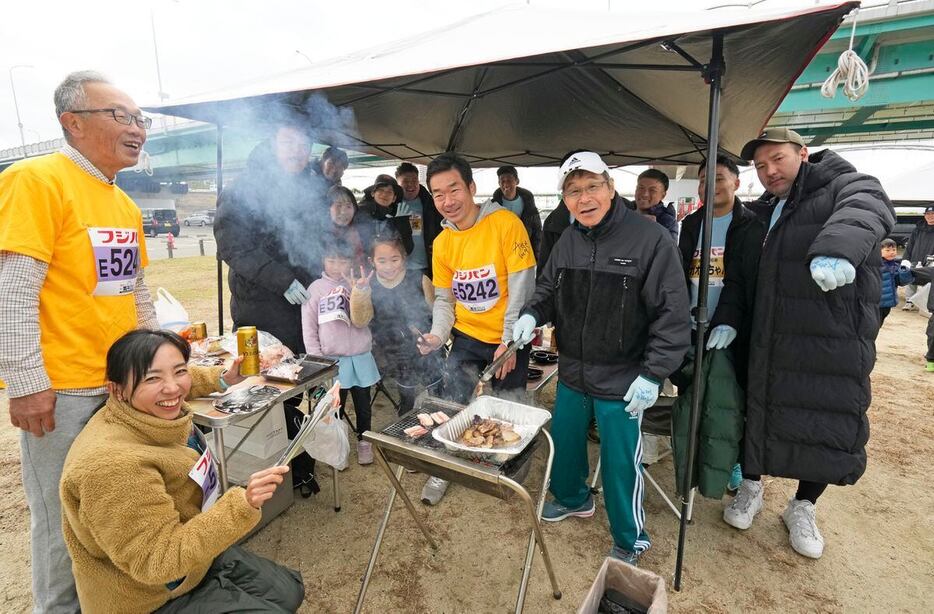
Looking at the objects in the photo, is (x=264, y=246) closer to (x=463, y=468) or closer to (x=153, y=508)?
(x=153, y=508)

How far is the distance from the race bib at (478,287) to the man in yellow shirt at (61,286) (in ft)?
6.52

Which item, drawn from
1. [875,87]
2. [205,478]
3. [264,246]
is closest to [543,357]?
[264,246]

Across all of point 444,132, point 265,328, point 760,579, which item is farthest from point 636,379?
point 444,132

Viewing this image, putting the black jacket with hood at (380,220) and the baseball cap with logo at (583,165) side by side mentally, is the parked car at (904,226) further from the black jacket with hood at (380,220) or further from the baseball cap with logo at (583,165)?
the baseball cap with logo at (583,165)

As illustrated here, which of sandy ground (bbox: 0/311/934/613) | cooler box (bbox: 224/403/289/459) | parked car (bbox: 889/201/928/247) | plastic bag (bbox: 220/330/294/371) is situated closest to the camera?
sandy ground (bbox: 0/311/934/613)

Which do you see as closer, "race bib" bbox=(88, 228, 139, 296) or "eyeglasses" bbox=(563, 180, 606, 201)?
"race bib" bbox=(88, 228, 139, 296)

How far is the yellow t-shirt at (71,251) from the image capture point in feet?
5.85

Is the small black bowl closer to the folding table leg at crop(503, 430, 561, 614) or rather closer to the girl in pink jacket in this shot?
the girl in pink jacket

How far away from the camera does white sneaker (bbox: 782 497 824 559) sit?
280 centimetres

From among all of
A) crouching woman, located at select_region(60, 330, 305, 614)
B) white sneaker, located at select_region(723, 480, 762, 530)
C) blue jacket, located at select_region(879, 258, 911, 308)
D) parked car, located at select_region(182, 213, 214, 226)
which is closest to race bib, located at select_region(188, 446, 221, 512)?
crouching woman, located at select_region(60, 330, 305, 614)

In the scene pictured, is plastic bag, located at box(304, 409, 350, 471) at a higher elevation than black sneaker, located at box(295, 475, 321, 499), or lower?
higher

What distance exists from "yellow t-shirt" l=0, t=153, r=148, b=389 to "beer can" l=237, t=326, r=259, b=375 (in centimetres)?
62

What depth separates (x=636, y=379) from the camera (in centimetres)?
245

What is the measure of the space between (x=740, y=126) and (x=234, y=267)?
16.0 feet
